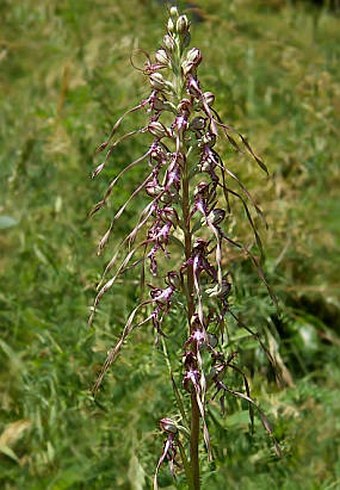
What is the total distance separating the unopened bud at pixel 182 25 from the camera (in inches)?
66.8

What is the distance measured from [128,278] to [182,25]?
1397mm

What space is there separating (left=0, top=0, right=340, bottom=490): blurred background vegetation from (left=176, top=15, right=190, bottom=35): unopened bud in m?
0.99

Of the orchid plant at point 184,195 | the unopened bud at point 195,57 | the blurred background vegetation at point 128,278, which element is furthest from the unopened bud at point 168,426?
the unopened bud at point 195,57

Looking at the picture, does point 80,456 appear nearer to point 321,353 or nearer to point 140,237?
point 140,237

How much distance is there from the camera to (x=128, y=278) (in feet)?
9.87

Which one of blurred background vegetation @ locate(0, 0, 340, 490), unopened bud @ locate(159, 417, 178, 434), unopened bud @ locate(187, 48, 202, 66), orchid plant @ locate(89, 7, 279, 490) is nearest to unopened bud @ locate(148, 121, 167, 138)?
orchid plant @ locate(89, 7, 279, 490)

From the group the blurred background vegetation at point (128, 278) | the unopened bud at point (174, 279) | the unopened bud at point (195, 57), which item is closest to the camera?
the unopened bud at point (195, 57)

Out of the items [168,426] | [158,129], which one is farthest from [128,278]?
[158,129]

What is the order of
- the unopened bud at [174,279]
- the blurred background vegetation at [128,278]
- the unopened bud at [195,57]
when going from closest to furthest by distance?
the unopened bud at [195,57], the unopened bud at [174,279], the blurred background vegetation at [128,278]

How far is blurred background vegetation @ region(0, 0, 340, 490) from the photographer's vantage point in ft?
8.75

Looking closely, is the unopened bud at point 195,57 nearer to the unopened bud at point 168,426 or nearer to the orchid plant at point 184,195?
the orchid plant at point 184,195

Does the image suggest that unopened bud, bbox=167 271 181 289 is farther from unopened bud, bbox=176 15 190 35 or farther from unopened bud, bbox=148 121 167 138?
unopened bud, bbox=176 15 190 35

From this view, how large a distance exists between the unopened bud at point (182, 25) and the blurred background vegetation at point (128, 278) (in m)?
0.99

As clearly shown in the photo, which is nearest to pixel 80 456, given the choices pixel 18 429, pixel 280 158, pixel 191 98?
pixel 18 429
